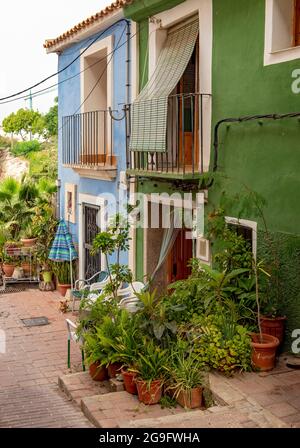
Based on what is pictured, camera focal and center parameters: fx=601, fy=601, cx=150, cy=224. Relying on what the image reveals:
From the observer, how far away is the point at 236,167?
872 centimetres

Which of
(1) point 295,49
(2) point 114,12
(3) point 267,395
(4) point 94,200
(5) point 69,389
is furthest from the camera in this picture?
(4) point 94,200

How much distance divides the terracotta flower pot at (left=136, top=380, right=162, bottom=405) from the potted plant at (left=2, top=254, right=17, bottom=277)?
31.6 feet

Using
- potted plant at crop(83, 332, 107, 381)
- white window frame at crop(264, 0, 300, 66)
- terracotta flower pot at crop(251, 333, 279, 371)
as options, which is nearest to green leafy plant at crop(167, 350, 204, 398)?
terracotta flower pot at crop(251, 333, 279, 371)

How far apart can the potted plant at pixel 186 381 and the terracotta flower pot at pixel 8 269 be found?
9.59 meters

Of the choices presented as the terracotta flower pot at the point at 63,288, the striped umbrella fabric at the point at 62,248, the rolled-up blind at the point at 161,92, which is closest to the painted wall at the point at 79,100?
the striped umbrella fabric at the point at 62,248

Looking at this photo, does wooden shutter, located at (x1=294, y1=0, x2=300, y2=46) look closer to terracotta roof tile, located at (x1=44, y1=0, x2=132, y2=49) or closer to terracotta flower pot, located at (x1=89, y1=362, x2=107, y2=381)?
terracotta roof tile, located at (x1=44, y1=0, x2=132, y2=49)

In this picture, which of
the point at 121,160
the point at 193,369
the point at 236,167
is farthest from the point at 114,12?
the point at 193,369

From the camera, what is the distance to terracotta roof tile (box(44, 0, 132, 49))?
1108 centimetres

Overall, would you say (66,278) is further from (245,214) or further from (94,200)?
(245,214)

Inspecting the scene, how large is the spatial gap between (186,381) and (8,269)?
1002cm

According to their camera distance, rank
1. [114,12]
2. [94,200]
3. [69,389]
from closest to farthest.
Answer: [69,389] < [114,12] < [94,200]

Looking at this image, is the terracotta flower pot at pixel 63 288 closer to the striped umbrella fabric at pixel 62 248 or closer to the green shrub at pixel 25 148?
the striped umbrella fabric at pixel 62 248

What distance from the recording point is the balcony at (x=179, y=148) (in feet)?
30.6

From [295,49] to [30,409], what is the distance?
223 inches
